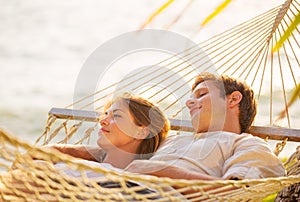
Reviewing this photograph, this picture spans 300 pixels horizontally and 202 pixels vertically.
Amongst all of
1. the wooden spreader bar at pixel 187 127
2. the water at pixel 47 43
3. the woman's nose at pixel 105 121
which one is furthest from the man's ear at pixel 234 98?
the water at pixel 47 43

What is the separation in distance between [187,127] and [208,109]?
25cm

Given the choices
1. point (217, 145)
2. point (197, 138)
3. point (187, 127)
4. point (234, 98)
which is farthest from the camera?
point (187, 127)

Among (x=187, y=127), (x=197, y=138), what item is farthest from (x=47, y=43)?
(x=197, y=138)

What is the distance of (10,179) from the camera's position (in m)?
1.31

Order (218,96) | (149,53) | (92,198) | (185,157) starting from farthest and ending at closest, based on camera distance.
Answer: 1. (149,53)
2. (218,96)
3. (185,157)
4. (92,198)

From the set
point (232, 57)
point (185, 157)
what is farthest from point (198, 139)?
point (232, 57)

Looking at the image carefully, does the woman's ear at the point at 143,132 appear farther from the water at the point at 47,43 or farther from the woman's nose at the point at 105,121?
the water at the point at 47,43

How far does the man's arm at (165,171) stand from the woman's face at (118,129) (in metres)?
0.26

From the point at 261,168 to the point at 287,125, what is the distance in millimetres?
704

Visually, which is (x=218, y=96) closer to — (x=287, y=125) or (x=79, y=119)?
(x=287, y=125)

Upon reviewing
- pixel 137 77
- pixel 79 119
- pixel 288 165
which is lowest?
pixel 288 165

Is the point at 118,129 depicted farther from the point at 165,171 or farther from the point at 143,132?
the point at 165,171

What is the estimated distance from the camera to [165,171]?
1.54m

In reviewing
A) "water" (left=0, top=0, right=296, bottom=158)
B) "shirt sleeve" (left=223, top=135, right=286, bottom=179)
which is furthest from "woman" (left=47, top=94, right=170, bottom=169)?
"water" (left=0, top=0, right=296, bottom=158)
